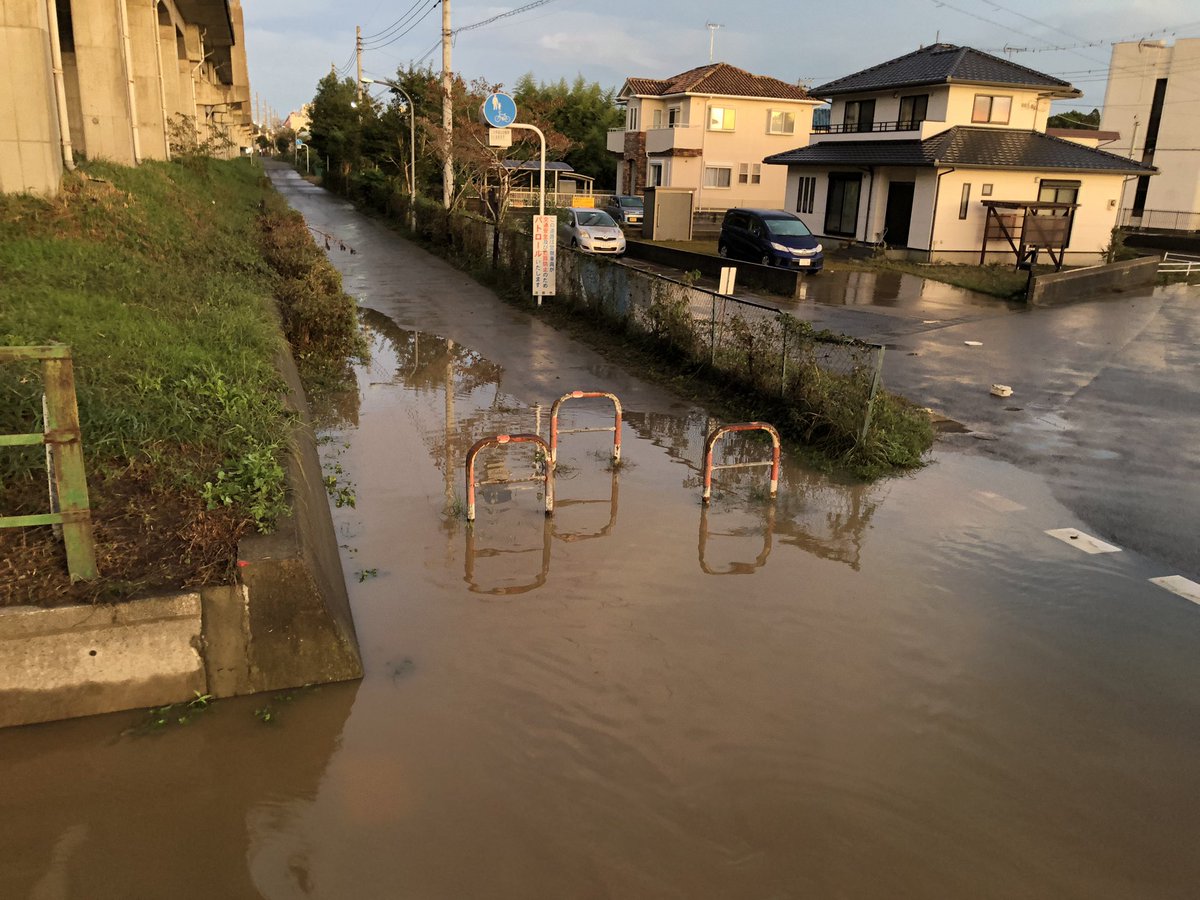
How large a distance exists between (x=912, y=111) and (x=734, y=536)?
2735 cm

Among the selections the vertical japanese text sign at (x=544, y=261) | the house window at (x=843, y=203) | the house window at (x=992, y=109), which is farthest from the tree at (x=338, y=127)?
the vertical japanese text sign at (x=544, y=261)

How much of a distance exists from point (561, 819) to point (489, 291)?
1647 cm

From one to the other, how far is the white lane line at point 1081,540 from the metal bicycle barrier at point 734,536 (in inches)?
90.9

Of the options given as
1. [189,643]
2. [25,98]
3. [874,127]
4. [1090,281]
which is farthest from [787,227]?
[189,643]

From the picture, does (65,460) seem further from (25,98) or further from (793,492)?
(25,98)

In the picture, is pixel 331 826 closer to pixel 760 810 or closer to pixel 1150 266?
pixel 760 810

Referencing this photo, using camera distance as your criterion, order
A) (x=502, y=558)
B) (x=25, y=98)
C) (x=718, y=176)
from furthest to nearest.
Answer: (x=718, y=176) < (x=25, y=98) < (x=502, y=558)

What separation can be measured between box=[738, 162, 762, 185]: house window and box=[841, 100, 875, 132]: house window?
975cm

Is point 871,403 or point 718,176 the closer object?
point 871,403

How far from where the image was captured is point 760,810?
3.85 metres

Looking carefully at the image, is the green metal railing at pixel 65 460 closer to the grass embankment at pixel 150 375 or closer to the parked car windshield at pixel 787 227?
the grass embankment at pixel 150 375

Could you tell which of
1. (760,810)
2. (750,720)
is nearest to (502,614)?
(750,720)

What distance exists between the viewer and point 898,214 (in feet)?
94.2

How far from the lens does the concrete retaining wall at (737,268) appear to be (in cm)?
1978
